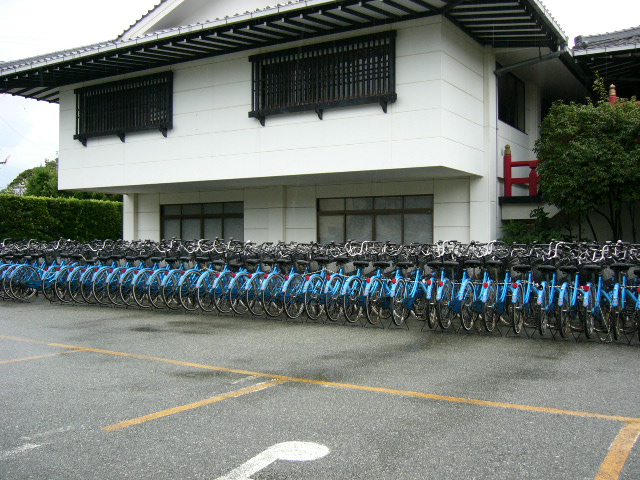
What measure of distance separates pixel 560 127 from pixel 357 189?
493cm

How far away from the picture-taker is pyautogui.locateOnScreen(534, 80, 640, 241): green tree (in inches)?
495

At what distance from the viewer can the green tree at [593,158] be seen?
1257cm

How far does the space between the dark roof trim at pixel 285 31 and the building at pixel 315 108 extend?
0.05m

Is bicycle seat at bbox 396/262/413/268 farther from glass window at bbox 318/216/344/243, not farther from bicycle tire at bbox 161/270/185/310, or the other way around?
glass window at bbox 318/216/344/243

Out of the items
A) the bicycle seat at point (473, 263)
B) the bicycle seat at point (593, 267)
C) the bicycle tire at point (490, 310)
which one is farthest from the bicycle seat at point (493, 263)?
the bicycle seat at point (593, 267)

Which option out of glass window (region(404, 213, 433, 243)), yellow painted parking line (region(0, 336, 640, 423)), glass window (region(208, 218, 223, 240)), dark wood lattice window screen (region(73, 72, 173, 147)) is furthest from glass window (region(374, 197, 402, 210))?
yellow painted parking line (region(0, 336, 640, 423))

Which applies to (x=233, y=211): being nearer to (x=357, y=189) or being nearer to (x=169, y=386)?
(x=357, y=189)

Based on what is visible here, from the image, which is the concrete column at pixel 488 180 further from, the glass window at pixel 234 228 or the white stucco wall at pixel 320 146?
the glass window at pixel 234 228

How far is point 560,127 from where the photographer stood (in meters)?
13.7

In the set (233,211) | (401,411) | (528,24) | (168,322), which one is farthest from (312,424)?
(233,211)

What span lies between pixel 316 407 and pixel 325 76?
10161 millimetres

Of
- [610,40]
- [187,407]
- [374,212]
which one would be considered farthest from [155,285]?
[610,40]

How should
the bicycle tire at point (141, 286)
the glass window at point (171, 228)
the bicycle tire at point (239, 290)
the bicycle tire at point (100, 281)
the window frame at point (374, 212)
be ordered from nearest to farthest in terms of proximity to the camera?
the bicycle tire at point (239, 290)
the bicycle tire at point (141, 286)
the bicycle tire at point (100, 281)
the window frame at point (374, 212)
the glass window at point (171, 228)

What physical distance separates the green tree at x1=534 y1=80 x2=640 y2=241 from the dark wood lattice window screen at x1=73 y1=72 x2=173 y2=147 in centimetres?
937
